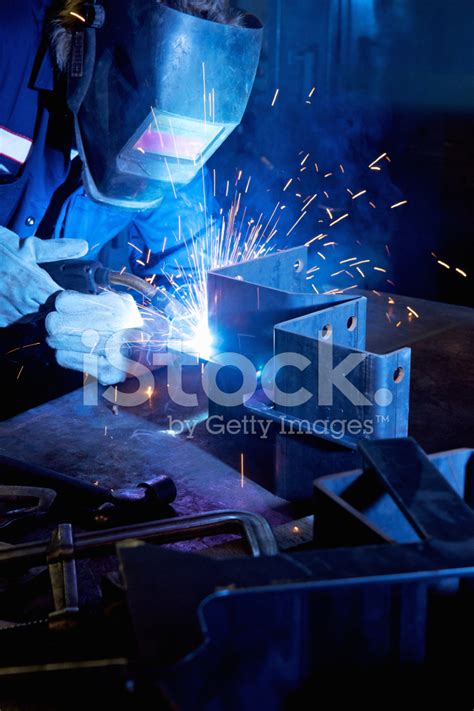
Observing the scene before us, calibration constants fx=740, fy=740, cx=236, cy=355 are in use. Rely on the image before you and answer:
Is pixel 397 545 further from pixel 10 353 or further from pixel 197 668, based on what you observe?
pixel 10 353

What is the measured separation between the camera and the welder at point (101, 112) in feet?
7.33

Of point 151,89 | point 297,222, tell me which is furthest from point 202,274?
point 297,222

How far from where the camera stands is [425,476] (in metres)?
0.91

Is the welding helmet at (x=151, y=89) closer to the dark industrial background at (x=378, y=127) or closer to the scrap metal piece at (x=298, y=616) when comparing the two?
the scrap metal piece at (x=298, y=616)

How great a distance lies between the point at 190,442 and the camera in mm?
1807

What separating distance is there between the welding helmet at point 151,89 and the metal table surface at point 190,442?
798 millimetres

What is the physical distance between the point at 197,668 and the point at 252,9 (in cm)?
486

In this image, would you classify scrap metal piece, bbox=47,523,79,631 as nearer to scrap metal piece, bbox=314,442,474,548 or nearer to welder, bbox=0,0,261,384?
scrap metal piece, bbox=314,442,474,548

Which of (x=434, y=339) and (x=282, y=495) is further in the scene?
(x=434, y=339)

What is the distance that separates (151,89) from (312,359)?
116cm

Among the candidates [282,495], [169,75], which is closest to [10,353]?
[169,75]

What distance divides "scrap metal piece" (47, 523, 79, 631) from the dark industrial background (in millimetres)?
3723

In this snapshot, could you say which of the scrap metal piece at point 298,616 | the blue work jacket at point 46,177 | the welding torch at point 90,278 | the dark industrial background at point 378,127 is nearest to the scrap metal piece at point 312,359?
the welding torch at point 90,278

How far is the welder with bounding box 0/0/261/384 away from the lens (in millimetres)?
2234
